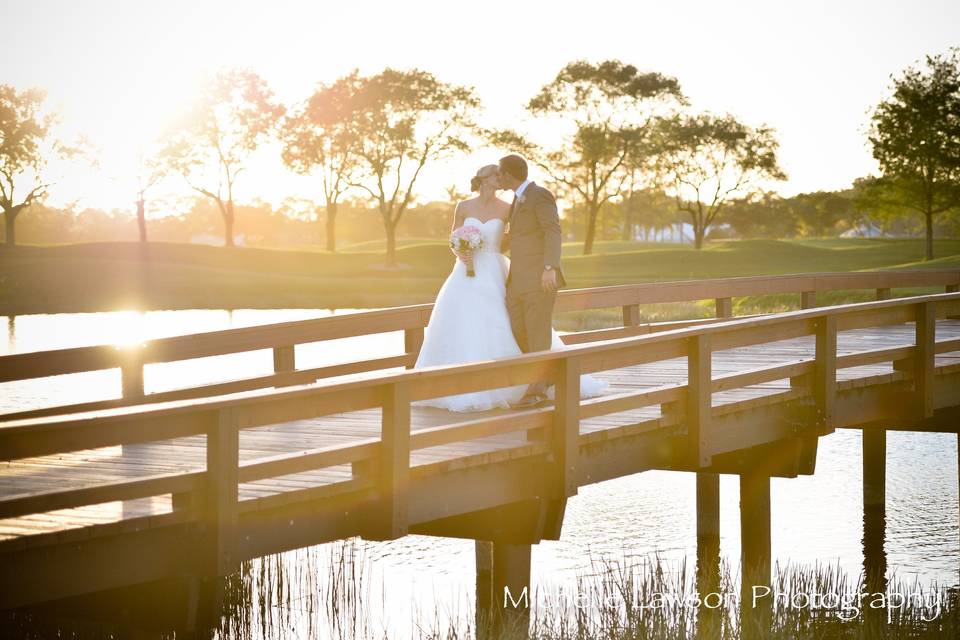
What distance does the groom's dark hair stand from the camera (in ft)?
33.3

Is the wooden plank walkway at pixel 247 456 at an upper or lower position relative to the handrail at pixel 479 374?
lower

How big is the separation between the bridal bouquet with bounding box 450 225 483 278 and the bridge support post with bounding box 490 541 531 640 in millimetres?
2634

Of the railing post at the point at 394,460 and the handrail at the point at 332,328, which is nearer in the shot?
the railing post at the point at 394,460

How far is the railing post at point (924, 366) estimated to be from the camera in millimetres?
11688

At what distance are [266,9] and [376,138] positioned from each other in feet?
92.4

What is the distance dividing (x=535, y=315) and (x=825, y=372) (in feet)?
8.15

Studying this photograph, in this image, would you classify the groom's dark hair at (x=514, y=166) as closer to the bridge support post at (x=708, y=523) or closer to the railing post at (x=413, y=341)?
the railing post at (x=413, y=341)

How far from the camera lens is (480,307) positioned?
10641mm

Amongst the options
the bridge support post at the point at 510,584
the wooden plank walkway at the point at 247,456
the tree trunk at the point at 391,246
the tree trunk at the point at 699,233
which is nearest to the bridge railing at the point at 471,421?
the wooden plank walkway at the point at 247,456

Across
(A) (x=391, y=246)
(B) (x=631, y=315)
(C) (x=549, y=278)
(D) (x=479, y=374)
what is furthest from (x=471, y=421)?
(A) (x=391, y=246)

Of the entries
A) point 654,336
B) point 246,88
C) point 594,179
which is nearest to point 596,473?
point 654,336

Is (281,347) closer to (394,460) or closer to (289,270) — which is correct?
(394,460)

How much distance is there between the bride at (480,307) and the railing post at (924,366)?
3.77 m

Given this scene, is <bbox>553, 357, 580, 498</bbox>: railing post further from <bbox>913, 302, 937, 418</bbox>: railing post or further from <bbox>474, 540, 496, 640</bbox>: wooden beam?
<bbox>913, 302, 937, 418</bbox>: railing post
